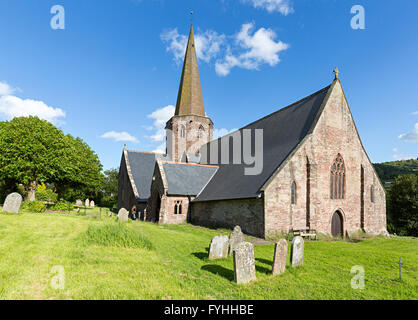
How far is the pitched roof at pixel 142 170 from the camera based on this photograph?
32.8 meters

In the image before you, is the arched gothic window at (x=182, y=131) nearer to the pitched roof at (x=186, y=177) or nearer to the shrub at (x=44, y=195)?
the pitched roof at (x=186, y=177)

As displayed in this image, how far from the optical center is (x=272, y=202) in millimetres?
17578

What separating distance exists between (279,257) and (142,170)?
29.4m

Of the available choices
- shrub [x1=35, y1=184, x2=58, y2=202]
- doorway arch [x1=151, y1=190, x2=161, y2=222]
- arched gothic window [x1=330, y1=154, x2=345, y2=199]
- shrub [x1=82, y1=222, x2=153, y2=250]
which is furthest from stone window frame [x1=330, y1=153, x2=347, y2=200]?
shrub [x1=35, y1=184, x2=58, y2=202]

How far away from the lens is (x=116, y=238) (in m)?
11.6

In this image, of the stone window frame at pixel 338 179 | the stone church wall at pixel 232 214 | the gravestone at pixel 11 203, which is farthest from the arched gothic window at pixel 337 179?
the gravestone at pixel 11 203

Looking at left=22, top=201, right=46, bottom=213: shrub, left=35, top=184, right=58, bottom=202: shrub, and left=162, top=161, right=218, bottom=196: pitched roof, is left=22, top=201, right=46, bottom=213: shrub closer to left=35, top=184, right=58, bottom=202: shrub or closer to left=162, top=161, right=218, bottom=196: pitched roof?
left=162, top=161, right=218, bottom=196: pitched roof

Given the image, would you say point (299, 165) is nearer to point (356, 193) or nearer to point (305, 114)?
point (305, 114)

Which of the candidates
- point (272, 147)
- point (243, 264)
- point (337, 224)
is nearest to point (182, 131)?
point (272, 147)

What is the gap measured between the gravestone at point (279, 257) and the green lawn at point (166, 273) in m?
0.31

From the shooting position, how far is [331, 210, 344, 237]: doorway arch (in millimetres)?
20297

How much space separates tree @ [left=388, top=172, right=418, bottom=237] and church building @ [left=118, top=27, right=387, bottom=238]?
17.7m

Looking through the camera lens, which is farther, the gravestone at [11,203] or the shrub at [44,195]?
the shrub at [44,195]

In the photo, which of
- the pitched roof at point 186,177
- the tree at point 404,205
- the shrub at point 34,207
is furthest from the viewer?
the tree at point 404,205
